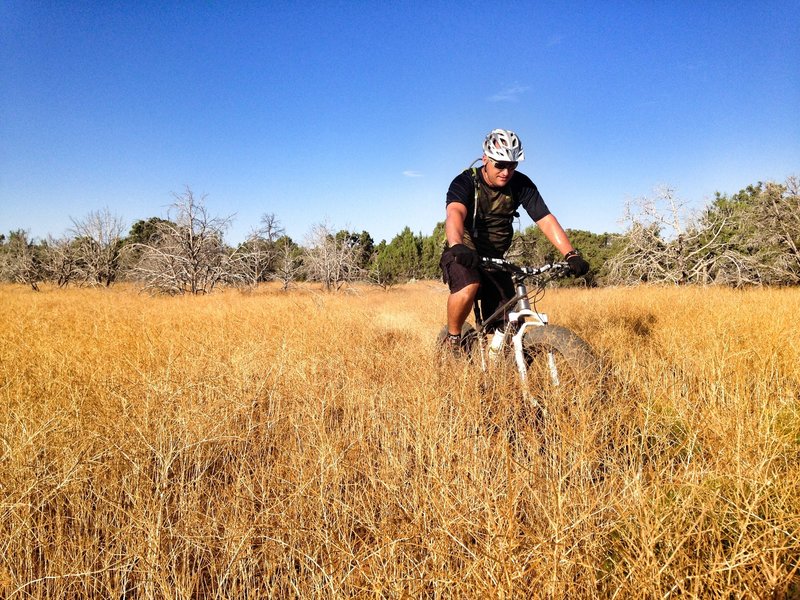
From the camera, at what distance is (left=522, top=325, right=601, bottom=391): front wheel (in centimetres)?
263

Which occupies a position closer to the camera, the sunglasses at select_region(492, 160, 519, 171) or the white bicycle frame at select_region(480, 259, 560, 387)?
the white bicycle frame at select_region(480, 259, 560, 387)

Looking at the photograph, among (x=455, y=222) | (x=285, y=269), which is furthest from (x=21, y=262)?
(x=455, y=222)

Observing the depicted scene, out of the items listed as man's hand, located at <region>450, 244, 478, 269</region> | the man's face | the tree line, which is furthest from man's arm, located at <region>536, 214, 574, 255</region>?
the tree line

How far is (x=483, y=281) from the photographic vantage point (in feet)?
12.3

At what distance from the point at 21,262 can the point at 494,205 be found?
1608 inches

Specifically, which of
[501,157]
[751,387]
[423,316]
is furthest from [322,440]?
[423,316]

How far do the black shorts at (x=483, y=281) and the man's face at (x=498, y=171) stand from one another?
79 cm

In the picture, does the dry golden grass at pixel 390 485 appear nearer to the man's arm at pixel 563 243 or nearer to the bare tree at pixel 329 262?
the man's arm at pixel 563 243

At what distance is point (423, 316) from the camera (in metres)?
9.53

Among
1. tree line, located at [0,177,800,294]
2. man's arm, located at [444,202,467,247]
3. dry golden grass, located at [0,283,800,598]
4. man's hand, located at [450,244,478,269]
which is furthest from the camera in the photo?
tree line, located at [0,177,800,294]

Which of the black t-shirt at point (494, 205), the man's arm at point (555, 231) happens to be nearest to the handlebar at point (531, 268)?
the man's arm at point (555, 231)

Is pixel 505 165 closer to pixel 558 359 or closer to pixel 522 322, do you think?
pixel 522 322

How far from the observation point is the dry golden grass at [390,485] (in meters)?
1.29

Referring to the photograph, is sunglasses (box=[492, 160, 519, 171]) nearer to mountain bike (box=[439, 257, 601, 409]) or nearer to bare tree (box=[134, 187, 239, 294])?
mountain bike (box=[439, 257, 601, 409])
